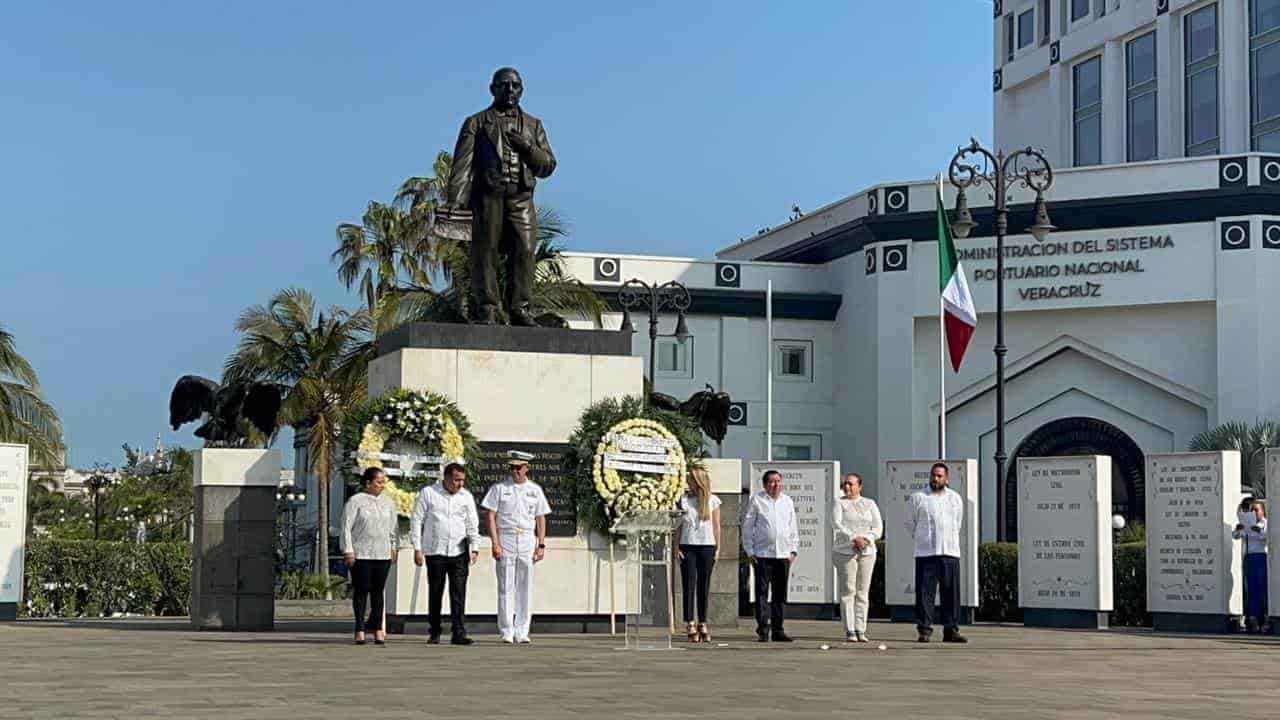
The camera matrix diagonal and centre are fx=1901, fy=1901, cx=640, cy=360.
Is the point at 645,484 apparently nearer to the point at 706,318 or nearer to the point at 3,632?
the point at 3,632

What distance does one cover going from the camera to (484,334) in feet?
68.2

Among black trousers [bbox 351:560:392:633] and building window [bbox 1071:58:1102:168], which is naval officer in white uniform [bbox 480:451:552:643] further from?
building window [bbox 1071:58:1102:168]

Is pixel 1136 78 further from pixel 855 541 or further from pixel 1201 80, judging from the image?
pixel 855 541

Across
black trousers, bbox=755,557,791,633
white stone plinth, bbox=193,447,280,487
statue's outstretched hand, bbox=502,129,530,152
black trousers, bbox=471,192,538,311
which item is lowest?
black trousers, bbox=755,557,791,633

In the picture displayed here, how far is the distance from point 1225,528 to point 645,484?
25.9ft

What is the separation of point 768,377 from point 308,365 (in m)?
16.1

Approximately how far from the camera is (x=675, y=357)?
172ft

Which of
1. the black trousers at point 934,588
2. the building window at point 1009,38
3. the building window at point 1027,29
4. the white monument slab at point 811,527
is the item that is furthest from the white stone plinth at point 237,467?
the building window at point 1009,38

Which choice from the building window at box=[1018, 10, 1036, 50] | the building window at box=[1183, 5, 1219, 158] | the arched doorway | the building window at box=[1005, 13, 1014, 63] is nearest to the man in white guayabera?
the arched doorway

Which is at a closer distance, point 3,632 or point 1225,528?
point 3,632

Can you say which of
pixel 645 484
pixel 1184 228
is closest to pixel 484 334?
pixel 645 484

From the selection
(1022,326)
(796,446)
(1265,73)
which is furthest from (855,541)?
(1265,73)

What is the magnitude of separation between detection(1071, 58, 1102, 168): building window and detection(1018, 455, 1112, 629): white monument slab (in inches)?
1490

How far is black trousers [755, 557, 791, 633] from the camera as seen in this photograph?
19391 mm
